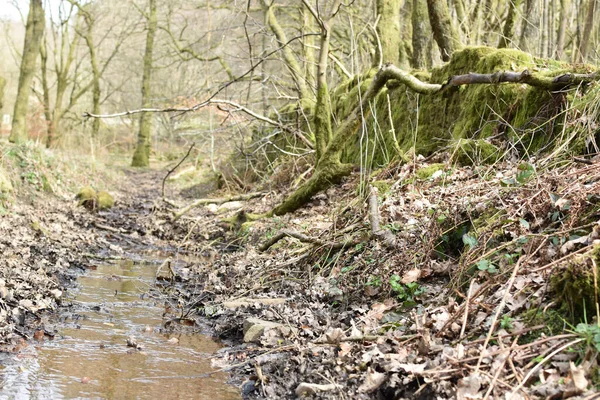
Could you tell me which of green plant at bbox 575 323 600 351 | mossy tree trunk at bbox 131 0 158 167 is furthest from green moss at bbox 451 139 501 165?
mossy tree trunk at bbox 131 0 158 167

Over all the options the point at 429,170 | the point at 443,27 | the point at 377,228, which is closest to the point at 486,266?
the point at 377,228

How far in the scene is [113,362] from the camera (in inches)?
158

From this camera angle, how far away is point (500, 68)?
6.70 metres

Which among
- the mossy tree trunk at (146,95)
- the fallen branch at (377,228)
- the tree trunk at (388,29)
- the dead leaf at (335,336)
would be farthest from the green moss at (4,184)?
the mossy tree trunk at (146,95)

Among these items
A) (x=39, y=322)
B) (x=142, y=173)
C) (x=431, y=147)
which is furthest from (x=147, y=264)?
(x=142, y=173)

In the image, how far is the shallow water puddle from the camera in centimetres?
351

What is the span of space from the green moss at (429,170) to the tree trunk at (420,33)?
4.10 m

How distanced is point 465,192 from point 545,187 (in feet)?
3.21

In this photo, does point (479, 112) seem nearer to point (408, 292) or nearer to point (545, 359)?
point (408, 292)

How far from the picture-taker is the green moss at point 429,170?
21.4 ft

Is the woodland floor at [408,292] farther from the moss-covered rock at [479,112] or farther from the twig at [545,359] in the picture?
the moss-covered rock at [479,112]

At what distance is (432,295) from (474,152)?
2.48 m

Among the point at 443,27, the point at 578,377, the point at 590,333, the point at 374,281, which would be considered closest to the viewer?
the point at 578,377

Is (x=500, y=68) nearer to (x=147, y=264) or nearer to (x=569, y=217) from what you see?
(x=569, y=217)
